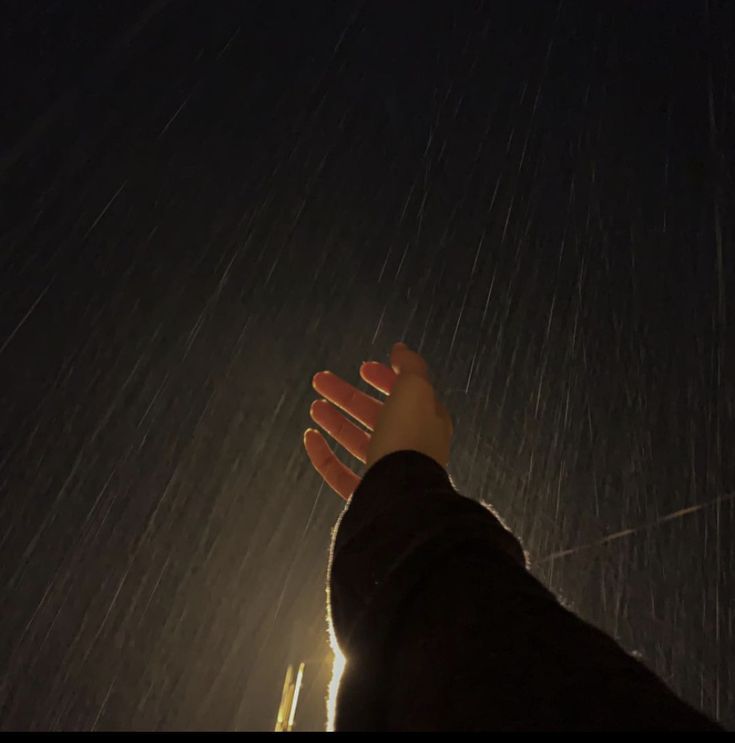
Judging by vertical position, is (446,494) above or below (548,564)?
above

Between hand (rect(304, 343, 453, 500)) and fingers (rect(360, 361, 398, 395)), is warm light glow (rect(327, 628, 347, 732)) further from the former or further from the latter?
fingers (rect(360, 361, 398, 395))

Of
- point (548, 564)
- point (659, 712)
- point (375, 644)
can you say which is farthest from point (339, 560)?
point (548, 564)

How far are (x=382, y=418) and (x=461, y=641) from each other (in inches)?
11.1

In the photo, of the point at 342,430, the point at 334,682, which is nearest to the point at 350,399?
the point at 342,430

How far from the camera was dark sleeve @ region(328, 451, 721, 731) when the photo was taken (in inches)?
8.5

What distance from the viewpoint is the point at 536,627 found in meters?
0.26

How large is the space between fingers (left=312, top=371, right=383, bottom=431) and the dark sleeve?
234 millimetres

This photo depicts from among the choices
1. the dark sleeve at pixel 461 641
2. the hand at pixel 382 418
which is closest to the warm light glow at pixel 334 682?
the dark sleeve at pixel 461 641

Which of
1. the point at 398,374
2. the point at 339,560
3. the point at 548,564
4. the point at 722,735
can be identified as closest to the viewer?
the point at 722,735

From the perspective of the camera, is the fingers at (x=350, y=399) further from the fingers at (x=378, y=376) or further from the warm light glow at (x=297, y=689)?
the warm light glow at (x=297, y=689)

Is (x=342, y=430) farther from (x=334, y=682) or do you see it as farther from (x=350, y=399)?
(x=334, y=682)

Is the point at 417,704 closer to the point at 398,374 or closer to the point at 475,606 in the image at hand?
the point at 475,606

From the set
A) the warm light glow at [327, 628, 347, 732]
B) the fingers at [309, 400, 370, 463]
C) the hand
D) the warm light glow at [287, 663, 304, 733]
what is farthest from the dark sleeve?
the warm light glow at [287, 663, 304, 733]

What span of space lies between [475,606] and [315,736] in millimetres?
99
